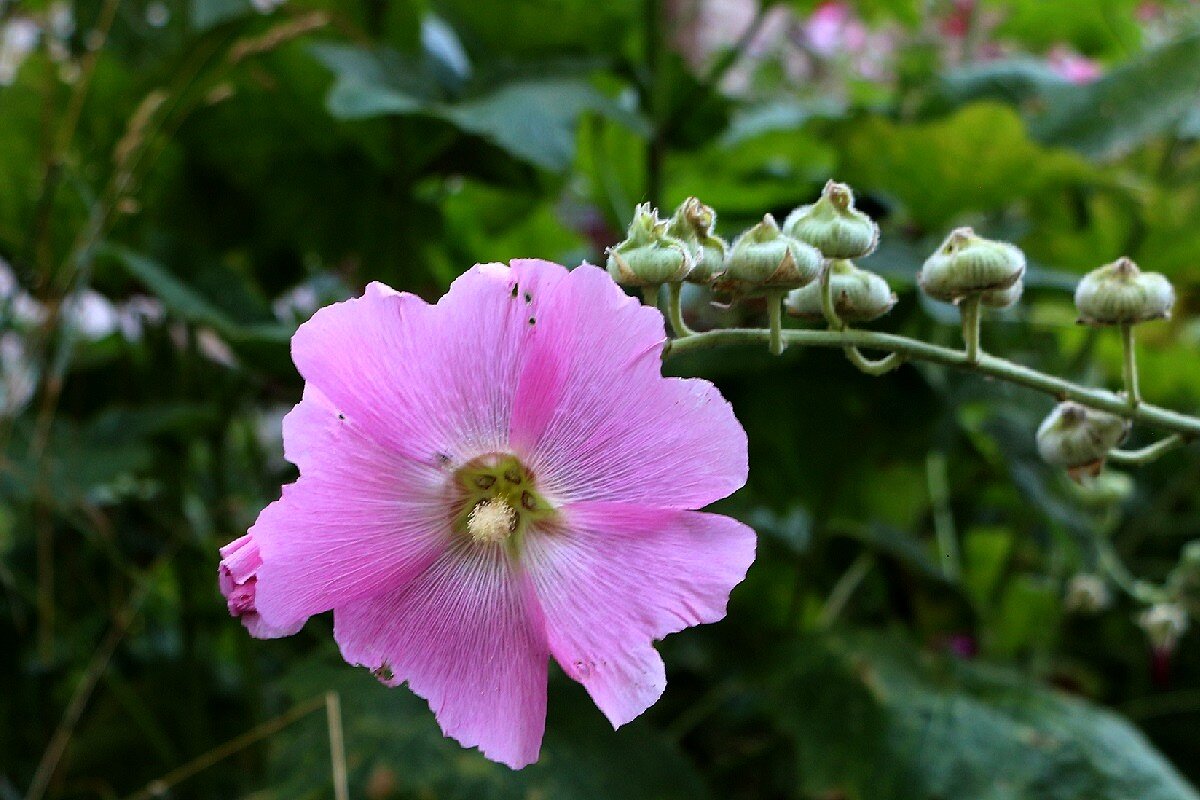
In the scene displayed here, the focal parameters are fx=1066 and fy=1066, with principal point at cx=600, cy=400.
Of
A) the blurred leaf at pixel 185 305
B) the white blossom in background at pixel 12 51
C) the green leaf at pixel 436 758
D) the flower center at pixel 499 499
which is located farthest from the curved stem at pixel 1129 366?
the white blossom in background at pixel 12 51

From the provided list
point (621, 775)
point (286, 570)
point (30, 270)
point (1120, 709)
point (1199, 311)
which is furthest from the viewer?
point (1199, 311)

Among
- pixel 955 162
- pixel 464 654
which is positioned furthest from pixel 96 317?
pixel 464 654

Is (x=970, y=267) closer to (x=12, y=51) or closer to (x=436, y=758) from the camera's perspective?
(x=436, y=758)

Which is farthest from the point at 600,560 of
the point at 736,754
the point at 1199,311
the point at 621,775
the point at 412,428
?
the point at 1199,311

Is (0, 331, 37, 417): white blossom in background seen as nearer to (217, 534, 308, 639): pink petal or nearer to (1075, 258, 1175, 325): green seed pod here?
(217, 534, 308, 639): pink petal

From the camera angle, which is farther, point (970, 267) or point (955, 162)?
point (955, 162)

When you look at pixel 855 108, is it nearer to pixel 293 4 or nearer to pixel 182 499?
pixel 293 4
